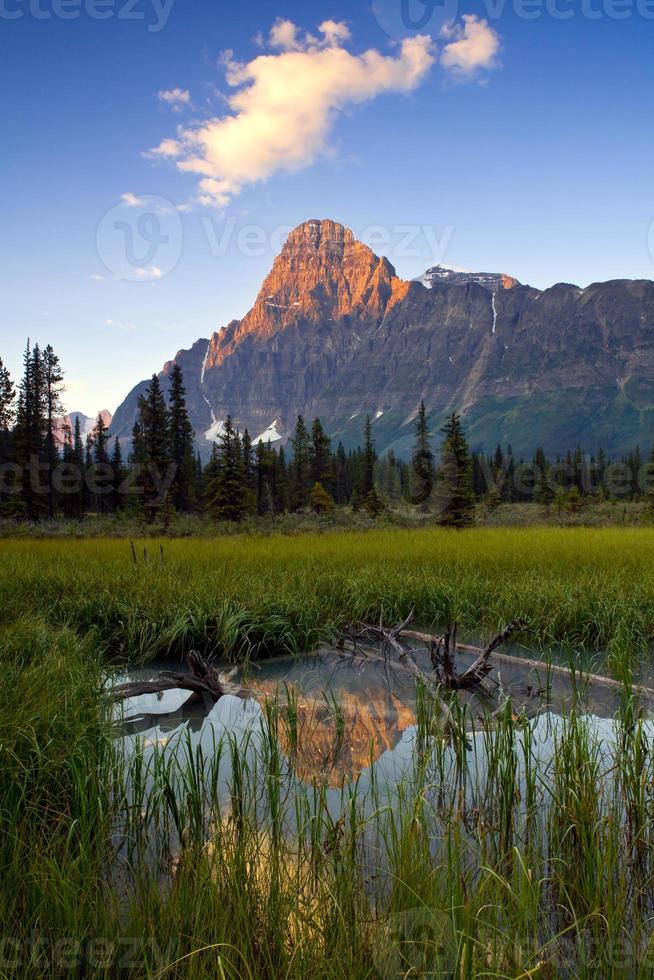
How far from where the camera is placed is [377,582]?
385 inches

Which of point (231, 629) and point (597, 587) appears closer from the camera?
point (231, 629)

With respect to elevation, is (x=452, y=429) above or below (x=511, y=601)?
above

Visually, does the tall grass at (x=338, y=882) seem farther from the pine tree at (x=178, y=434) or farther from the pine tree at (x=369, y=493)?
the pine tree at (x=178, y=434)

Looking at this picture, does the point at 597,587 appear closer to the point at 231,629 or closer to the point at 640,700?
the point at 640,700

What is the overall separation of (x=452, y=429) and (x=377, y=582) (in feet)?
85.7

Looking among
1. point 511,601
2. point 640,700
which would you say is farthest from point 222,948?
point 511,601

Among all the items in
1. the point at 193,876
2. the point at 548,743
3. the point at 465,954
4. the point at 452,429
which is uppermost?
the point at 452,429

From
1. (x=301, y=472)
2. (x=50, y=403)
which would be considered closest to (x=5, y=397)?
(x=50, y=403)

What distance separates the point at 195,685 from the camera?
5.99m

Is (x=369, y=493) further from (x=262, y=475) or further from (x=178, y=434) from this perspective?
(x=178, y=434)

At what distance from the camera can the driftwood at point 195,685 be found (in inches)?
223

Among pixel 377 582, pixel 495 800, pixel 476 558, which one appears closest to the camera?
pixel 495 800

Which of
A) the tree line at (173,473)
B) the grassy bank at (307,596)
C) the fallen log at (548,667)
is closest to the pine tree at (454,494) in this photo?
the tree line at (173,473)

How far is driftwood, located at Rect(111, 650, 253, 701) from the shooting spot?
223 inches
